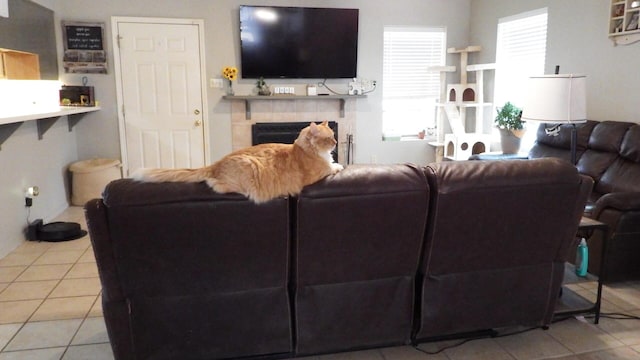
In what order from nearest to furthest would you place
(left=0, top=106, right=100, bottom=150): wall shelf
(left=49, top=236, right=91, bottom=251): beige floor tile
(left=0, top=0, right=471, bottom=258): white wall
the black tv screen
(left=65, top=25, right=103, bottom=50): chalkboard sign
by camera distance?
1. (left=0, top=106, right=100, bottom=150): wall shelf
2. (left=49, top=236, right=91, bottom=251): beige floor tile
3. (left=0, top=0, right=471, bottom=258): white wall
4. (left=65, top=25, right=103, bottom=50): chalkboard sign
5. the black tv screen

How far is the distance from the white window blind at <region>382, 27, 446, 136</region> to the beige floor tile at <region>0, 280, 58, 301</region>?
14.6ft

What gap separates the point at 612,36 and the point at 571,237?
2820 millimetres

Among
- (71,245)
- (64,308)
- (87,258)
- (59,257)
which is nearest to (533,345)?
(64,308)

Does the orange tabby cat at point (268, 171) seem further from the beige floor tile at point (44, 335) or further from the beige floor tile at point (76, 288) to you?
the beige floor tile at point (76, 288)

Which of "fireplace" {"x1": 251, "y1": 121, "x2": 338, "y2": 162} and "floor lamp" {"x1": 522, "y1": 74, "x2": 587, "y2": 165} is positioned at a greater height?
"floor lamp" {"x1": 522, "y1": 74, "x2": 587, "y2": 165}

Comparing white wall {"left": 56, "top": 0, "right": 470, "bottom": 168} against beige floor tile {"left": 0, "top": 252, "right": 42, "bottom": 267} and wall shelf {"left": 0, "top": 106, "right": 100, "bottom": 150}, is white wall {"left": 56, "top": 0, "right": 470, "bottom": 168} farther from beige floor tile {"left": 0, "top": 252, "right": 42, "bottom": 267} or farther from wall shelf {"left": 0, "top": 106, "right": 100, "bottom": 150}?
beige floor tile {"left": 0, "top": 252, "right": 42, "bottom": 267}

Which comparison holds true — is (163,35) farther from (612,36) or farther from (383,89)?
(612,36)

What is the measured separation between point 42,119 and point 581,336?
15.0 ft

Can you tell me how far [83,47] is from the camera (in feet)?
17.3

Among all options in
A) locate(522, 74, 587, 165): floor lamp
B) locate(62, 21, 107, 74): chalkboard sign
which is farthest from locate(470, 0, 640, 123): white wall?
locate(62, 21, 107, 74): chalkboard sign

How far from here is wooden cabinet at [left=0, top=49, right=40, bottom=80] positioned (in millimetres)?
3516

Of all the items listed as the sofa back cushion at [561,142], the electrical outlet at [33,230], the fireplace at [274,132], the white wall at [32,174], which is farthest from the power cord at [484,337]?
the fireplace at [274,132]

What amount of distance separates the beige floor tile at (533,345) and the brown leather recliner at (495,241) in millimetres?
131

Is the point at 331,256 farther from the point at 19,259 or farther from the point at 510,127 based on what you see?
the point at 510,127
